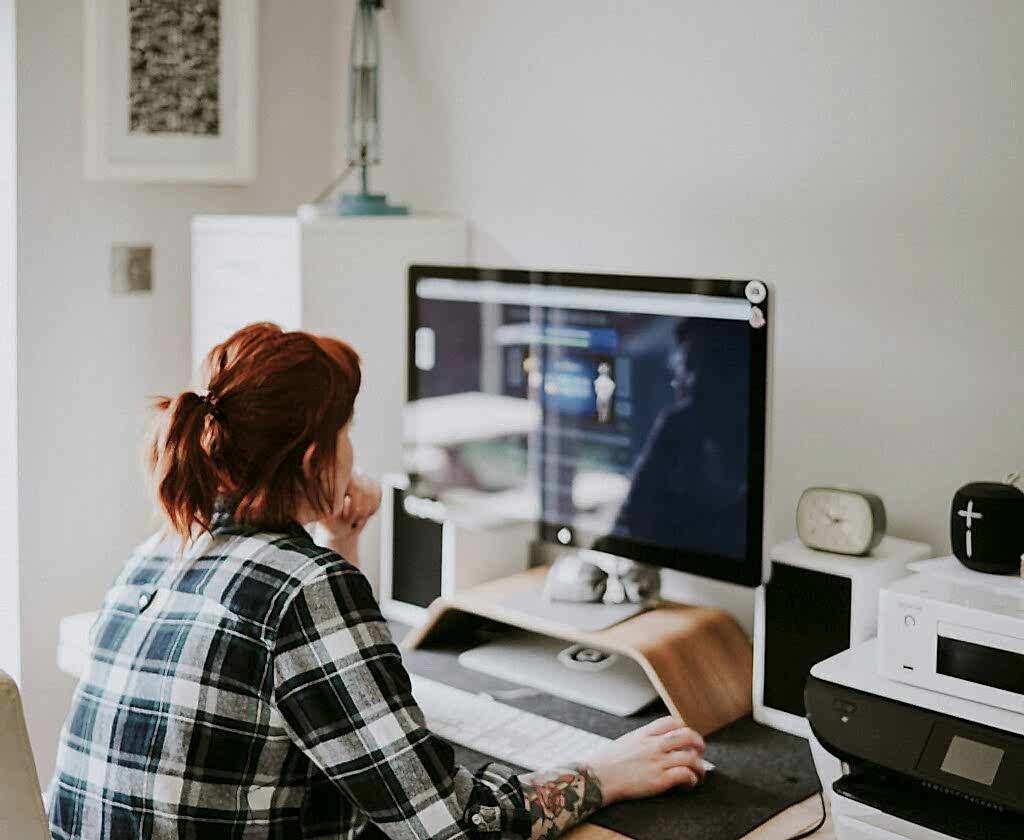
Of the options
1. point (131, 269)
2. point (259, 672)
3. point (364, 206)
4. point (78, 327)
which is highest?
point (364, 206)

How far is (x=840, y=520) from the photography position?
1973 millimetres

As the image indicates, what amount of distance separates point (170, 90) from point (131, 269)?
1.13 feet

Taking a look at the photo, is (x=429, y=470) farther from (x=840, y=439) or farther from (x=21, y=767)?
(x=21, y=767)

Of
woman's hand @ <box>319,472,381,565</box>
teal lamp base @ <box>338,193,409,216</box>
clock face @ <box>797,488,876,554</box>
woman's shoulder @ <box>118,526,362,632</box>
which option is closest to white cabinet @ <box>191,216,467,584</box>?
teal lamp base @ <box>338,193,409,216</box>

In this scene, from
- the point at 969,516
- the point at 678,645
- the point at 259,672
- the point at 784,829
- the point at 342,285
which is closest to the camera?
the point at 259,672

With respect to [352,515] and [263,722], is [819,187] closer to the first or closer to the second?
[352,515]

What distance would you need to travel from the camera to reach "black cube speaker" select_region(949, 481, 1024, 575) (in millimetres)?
1773

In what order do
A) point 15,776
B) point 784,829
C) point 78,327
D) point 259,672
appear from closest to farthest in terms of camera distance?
point 15,776, point 259,672, point 784,829, point 78,327

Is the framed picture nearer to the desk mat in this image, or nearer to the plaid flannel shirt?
the desk mat

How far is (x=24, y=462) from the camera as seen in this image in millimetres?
2549

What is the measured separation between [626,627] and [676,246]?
631 millimetres

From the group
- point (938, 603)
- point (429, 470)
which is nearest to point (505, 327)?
point (429, 470)

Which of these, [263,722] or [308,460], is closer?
[263,722]

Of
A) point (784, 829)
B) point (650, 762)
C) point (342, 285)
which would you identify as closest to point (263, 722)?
point (650, 762)
